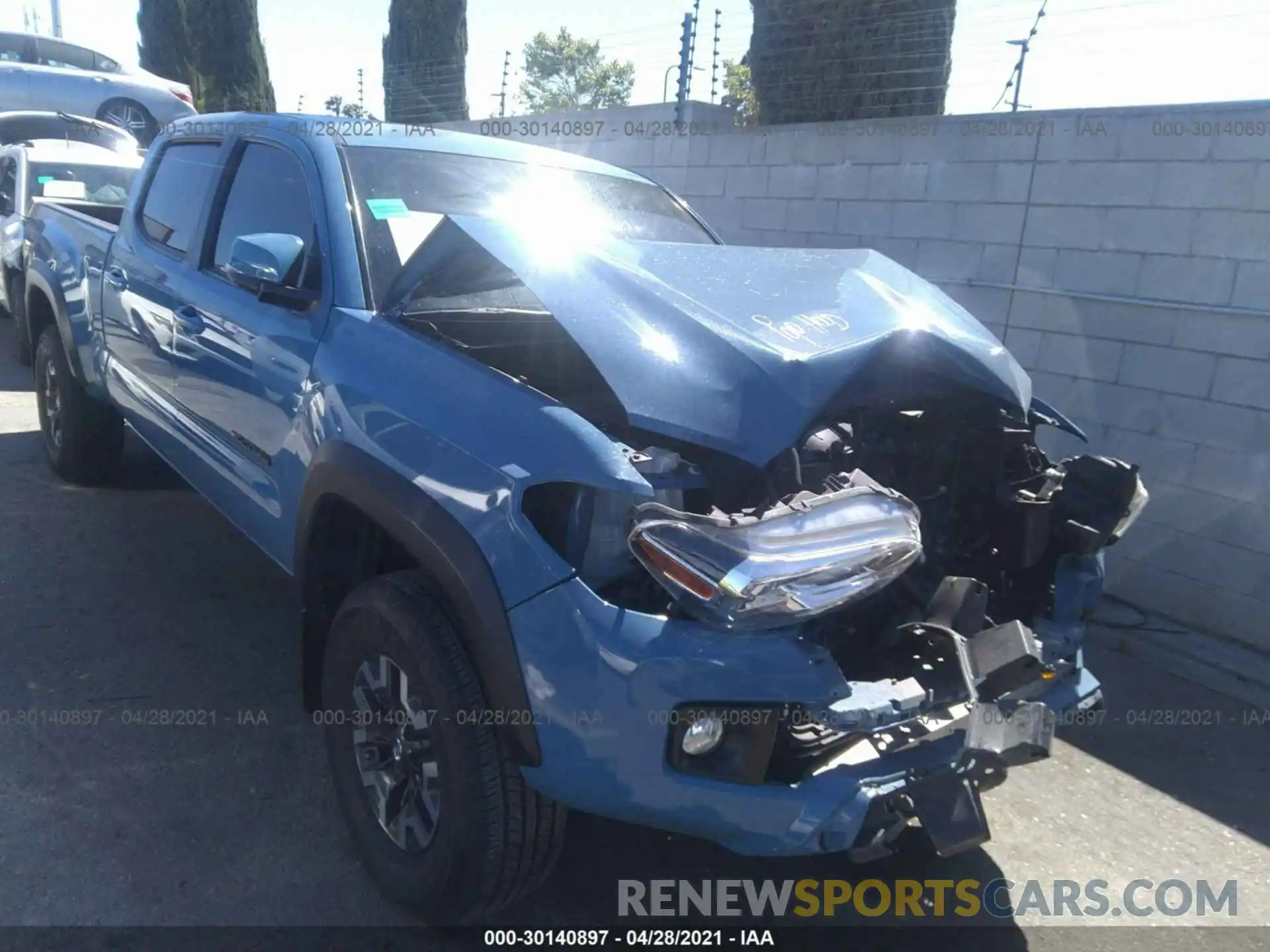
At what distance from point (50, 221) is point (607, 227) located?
3.78 meters

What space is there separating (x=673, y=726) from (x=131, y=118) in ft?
54.5

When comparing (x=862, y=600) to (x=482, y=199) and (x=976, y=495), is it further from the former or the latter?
(x=482, y=199)

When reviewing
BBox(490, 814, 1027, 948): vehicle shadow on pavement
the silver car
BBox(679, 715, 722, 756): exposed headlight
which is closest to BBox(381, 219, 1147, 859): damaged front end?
BBox(679, 715, 722, 756): exposed headlight

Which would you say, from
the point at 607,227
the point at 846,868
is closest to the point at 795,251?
the point at 607,227

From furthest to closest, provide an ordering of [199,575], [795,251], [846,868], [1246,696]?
[199,575], [1246,696], [795,251], [846,868]

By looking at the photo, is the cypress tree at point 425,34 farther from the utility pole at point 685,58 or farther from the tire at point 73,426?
the tire at point 73,426

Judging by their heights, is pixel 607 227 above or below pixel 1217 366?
above

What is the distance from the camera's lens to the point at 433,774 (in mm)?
2553

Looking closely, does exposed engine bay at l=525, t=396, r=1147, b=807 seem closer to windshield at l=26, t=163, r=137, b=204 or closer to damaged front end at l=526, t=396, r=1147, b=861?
damaged front end at l=526, t=396, r=1147, b=861

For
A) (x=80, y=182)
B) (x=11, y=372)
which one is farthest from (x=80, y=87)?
(x=11, y=372)

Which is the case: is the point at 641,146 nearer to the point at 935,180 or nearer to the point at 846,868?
the point at 935,180

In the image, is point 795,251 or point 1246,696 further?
point 1246,696

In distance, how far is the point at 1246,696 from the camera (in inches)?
174

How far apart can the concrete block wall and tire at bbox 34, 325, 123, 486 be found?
14.7 feet
